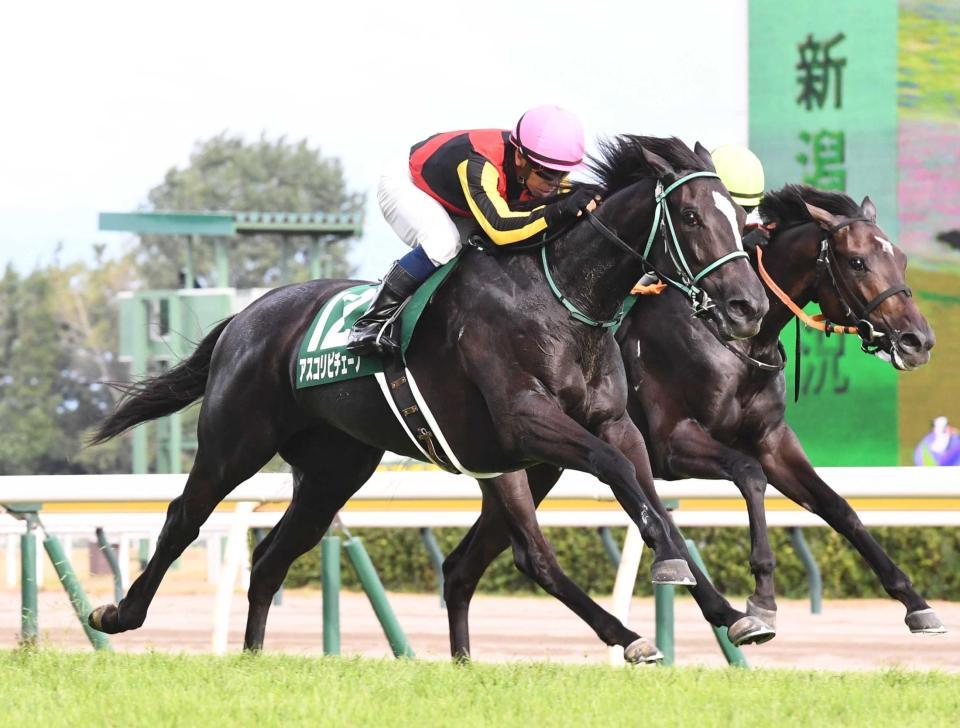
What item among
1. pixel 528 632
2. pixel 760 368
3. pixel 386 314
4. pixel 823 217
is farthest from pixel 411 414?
pixel 528 632

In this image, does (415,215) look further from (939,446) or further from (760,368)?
(939,446)

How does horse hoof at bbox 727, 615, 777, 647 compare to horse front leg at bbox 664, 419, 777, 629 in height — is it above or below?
below

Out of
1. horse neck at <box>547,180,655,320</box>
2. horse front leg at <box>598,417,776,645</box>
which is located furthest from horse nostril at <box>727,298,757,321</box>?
horse front leg at <box>598,417,776,645</box>

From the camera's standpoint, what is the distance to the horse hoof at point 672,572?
3873 mm

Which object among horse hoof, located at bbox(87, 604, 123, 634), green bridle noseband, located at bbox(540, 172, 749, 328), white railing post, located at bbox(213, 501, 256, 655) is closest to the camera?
green bridle noseband, located at bbox(540, 172, 749, 328)

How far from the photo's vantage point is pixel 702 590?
14.3 ft

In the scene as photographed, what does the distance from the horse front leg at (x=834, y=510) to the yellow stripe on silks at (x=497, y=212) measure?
1.23m

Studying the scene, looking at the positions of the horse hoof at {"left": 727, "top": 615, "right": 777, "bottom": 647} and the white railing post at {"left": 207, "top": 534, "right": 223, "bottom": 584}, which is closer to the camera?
the horse hoof at {"left": 727, "top": 615, "right": 777, "bottom": 647}

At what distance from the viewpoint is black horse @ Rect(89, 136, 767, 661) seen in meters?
4.08

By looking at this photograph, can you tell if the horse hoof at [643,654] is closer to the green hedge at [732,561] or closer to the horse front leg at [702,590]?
the horse front leg at [702,590]

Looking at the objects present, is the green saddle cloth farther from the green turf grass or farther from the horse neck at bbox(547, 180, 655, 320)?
the green turf grass

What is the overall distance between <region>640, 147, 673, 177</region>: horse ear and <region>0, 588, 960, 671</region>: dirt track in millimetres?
2552

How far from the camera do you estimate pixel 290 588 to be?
1146cm

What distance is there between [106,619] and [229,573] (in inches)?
53.1
